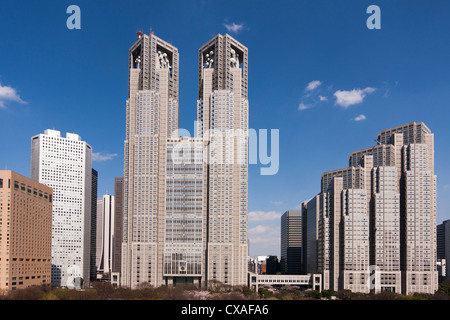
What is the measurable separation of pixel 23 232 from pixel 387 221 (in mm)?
94837

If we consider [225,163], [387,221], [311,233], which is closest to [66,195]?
[225,163]

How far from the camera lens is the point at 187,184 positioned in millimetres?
118812

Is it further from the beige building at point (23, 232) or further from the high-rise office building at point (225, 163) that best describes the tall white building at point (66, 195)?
the high-rise office building at point (225, 163)

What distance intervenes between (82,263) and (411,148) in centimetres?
13138

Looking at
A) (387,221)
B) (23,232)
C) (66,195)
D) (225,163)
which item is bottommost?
(23,232)

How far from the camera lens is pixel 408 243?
115m

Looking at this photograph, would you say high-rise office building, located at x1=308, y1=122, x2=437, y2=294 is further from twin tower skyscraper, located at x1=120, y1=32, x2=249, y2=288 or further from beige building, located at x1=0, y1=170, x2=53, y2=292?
Result: beige building, located at x1=0, y1=170, x2=53, y2=292

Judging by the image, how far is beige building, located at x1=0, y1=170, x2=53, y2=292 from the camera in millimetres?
95625

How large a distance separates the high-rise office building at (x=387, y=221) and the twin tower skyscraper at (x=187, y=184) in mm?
26908

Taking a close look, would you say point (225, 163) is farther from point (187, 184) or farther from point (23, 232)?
point (23, 232)

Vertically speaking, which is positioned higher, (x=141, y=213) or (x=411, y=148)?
(x=411, y=148)
